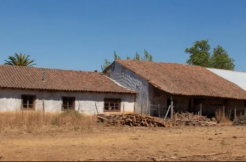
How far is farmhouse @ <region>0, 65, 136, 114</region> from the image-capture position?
25.7m

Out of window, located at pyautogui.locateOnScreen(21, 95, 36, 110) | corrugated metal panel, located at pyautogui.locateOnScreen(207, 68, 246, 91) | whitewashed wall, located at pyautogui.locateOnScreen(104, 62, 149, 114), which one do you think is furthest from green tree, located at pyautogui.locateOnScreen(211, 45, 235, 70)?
window, located at pyautogui.locateOnScreen(21, 95, 36, 110)

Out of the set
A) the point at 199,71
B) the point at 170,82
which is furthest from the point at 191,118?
the point at 199,71

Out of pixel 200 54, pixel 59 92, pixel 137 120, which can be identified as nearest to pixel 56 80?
pixel 59 92

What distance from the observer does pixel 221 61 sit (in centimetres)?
5950

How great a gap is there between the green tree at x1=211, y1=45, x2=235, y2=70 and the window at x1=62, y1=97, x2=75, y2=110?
3692cm

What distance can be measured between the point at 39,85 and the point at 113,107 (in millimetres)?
6273

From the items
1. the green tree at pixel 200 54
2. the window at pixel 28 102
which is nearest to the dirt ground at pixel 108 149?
the window at pixel 28 102

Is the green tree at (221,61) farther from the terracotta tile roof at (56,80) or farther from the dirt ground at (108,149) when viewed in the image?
the dirt ground at (108,149)

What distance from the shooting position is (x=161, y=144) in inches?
548

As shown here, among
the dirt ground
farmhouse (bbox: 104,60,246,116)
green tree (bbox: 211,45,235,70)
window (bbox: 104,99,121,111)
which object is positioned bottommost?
the dirt ground

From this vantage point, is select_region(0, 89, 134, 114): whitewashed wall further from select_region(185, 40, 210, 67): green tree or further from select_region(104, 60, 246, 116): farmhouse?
select_region(185, 40, 210, 67): green tree

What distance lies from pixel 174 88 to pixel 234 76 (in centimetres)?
1236

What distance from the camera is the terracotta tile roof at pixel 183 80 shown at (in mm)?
28828

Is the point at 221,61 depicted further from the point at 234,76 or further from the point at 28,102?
the point at 28,102
